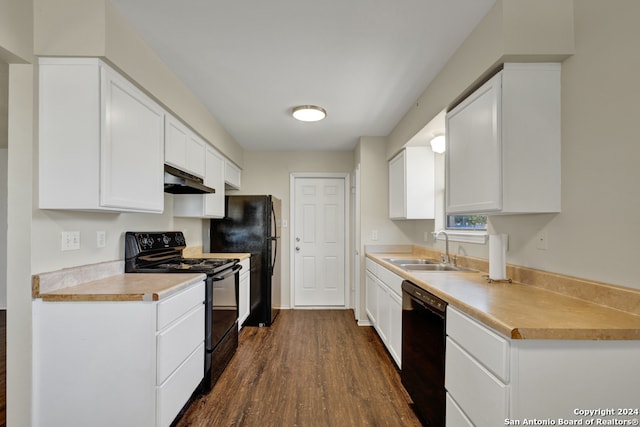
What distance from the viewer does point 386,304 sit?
279 cm

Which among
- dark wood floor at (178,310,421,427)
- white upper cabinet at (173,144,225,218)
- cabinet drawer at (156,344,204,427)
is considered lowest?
dark wood floor at (178,310,421,427)

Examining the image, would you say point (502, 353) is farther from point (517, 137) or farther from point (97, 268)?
point (97, 268)

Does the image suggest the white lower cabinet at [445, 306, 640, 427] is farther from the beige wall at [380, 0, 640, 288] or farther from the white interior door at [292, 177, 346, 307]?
the white interior door at [292, 177, 346, 307]

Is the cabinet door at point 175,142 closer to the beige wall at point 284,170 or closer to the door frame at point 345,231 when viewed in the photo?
the beige wall at point 284,170

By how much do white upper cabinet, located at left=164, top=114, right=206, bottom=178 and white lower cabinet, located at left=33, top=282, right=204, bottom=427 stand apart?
3.69ft

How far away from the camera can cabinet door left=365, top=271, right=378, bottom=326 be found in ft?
10.7

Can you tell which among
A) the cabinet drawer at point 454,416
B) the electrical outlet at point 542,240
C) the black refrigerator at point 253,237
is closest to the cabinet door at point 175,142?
the black refrigerator at point 253,237

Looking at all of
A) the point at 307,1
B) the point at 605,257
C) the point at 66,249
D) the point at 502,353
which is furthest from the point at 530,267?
the point at 66,249

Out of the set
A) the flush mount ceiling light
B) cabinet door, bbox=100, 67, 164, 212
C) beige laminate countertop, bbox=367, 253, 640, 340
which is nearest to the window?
beige laminate countertop, bbox=367, 253, 640, 340

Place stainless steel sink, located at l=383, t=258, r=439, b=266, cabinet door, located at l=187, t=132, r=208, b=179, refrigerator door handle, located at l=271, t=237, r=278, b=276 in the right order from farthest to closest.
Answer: refrigerator door handle, located at l=271, t=237, r=278, b=276 < stainless steel sink, located at l=383, t=258, r=439, b=266 < cabinet door, located at l=187, t=132, r=208, b=179

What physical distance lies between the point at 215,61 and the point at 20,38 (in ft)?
3.20

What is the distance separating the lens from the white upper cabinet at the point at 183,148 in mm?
2295

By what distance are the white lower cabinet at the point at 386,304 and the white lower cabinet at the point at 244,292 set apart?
139 centimetres

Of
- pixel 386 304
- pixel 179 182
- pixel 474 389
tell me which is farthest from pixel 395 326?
pixel 179 182
